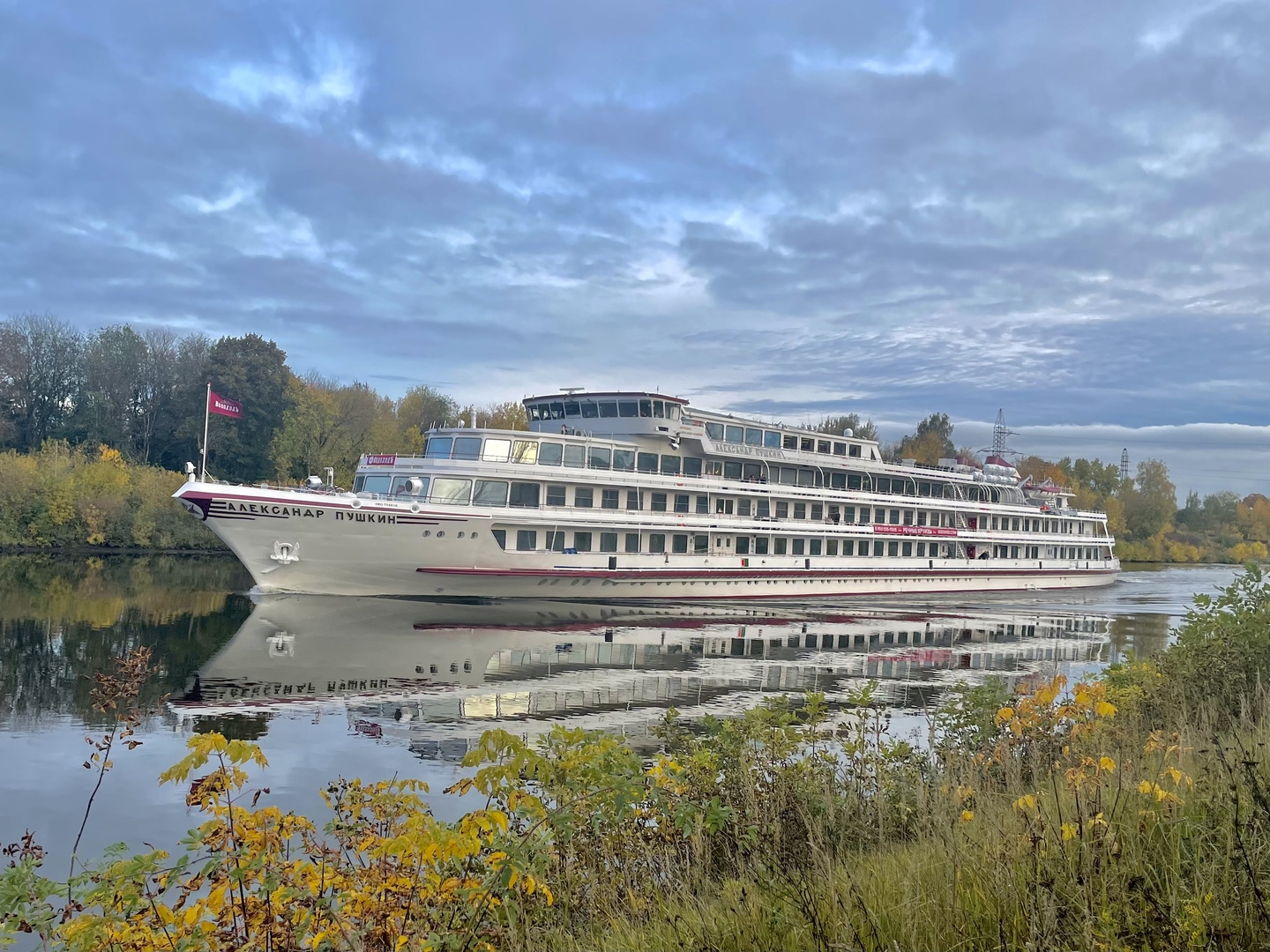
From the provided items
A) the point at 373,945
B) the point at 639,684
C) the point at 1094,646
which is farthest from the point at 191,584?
the point at 373,945

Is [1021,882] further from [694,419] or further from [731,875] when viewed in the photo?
[694,419]

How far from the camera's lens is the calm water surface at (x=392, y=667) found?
1209cm

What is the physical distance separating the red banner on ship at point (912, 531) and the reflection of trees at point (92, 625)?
2905cm

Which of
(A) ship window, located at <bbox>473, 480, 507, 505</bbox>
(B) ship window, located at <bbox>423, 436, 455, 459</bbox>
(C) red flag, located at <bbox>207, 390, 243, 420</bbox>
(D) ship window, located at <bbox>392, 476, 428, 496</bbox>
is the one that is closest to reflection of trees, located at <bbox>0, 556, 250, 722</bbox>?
(D) ship window, located at <bbox>392, 476, 428, 496</bbox>

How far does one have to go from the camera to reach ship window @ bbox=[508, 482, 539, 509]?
32.3 metres

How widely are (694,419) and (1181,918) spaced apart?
3419 centimetres

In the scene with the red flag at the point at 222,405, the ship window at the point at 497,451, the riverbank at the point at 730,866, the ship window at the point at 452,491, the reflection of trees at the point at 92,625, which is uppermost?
the red flag at the point at 222,405

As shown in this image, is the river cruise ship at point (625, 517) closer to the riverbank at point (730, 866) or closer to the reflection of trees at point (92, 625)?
the reflection of trees at point (92, 625)

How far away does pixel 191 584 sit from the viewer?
3912cm

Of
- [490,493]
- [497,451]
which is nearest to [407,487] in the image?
[490,493]

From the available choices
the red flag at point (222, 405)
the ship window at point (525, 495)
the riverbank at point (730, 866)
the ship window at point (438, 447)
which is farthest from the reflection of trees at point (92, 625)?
the riverbank at point (730, 866)

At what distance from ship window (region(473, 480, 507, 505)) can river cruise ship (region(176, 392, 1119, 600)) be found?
46mm

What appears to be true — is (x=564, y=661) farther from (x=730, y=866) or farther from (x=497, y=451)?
(x=730, y=866)

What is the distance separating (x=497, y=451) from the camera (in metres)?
32.4
